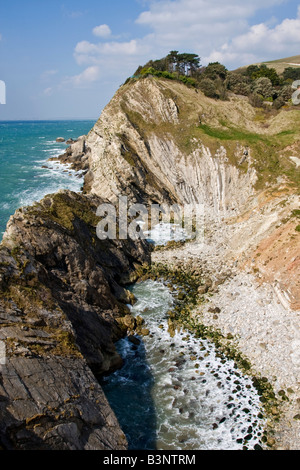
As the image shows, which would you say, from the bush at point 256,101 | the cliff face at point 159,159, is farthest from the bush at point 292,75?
the cliff face at point 159,159

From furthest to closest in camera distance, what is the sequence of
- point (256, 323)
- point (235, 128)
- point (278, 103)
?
point (278, 103), point (235, 128), point (256, 323)

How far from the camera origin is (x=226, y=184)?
4066 centimetres

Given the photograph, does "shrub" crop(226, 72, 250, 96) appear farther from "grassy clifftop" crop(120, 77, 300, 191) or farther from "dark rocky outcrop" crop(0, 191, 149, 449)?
"dark rocky outcrop" crop(0, 191, 149, 449)

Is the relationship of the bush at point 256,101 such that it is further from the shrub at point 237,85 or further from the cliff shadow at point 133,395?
the cliff shadow at point 133,395

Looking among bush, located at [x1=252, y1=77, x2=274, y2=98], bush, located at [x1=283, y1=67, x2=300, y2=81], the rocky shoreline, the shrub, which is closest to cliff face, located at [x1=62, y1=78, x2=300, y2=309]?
the rocky shoreline

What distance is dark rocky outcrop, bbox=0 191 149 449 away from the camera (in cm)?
1064

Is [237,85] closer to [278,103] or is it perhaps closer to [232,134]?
[278,103]

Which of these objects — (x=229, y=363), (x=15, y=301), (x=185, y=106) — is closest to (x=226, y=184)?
(x=185, y=106)

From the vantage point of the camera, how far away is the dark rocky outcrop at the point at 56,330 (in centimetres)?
1064

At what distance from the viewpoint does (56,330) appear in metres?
13.9

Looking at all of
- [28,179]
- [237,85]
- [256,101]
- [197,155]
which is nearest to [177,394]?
[197,155]

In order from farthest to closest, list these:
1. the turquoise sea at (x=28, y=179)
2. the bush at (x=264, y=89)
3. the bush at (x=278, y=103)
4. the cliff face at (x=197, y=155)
Answer: the bush at (x=264, y=89), the bush at (x=278, y=103), the turquoise sea at (x=28, y=179), the cliff face at (x=197, y=155)

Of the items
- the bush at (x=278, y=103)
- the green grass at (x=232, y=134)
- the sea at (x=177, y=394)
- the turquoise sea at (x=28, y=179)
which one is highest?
the bush at (x=278, y=103)

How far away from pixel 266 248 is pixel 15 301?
66.8 feet
